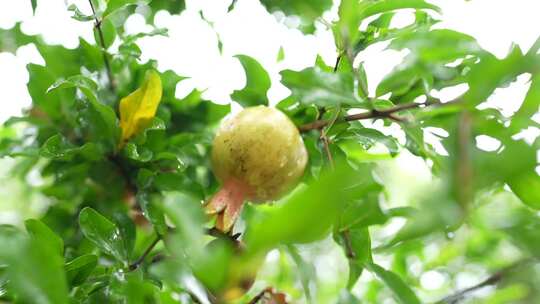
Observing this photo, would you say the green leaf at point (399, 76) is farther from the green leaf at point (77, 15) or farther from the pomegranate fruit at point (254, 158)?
the green leaf at point (77, 15)

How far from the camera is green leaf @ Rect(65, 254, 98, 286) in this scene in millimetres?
505

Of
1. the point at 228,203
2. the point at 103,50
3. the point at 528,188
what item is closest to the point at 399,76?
the point at 528,188

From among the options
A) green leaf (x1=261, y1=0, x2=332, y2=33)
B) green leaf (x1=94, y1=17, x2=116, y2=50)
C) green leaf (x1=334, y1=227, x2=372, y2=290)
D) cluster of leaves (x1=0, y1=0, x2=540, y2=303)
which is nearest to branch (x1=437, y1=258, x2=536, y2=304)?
cluster of leaves (x1=0, y1=0, x2=540, y2=303)

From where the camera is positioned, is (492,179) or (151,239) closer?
(492,179)

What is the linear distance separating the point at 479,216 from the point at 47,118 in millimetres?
592

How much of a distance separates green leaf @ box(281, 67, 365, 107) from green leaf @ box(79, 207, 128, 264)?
211 mm

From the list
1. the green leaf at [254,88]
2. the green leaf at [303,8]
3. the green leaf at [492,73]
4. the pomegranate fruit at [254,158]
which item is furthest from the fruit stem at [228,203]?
the green leaf at [492,73]

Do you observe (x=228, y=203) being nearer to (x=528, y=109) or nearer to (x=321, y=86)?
(x=321, y=86)

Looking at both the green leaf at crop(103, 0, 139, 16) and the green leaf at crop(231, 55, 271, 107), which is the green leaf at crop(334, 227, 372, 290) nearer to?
the green leaf at crop(231, 55, 271, 107)

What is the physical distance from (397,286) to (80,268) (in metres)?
0.27

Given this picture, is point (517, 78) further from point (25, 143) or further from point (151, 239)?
point (25, 143)

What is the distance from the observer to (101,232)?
0.55 meters

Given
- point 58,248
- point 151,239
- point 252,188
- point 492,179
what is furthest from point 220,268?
point 151,239

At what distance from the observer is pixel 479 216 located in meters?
0.35
